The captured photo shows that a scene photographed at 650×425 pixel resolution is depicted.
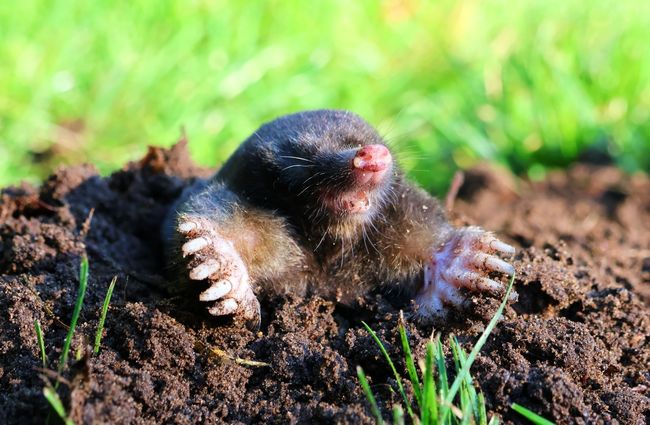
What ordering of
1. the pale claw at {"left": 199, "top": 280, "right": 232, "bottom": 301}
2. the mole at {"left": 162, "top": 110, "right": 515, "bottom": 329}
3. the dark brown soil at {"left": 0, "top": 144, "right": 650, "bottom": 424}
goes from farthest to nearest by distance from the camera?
the mole at {"left": 162, "top": 110, "right": 515, "bottom": 329} → the pale claw at {"left": 199, "top": 280, "right": 232, "bottom": 301} → the dark brown soil at {"left": 0, "top": 144, "right": 650, "bottom": 424}

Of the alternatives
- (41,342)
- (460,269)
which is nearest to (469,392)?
(460,269)

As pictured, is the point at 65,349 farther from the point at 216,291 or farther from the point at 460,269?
the point at 460,269

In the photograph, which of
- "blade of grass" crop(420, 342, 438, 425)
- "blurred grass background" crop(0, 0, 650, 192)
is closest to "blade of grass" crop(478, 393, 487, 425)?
"blade of grass" crop(420, 342, 438, 425)

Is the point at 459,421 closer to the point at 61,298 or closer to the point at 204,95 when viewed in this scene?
the point at 61,298

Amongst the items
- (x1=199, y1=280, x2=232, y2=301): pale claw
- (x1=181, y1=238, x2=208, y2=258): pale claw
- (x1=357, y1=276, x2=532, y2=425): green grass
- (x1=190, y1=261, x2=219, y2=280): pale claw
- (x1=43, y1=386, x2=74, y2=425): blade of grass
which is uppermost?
(x1=181, y1=238, x2=208, y2=258): pale claw

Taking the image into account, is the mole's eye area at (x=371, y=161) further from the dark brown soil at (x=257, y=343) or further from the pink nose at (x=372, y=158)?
the dark brown soil at (x=257, y=343)

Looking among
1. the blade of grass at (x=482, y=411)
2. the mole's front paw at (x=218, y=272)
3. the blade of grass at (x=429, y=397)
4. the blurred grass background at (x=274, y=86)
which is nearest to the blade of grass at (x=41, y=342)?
the mole's front paw at (x=218, y=272)

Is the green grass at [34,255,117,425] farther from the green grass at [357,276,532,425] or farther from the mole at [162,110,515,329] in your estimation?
the green grass at [357,276,532,425]

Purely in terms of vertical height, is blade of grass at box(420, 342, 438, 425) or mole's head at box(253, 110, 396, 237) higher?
mole's head at box(253, 110, 396, 237)
